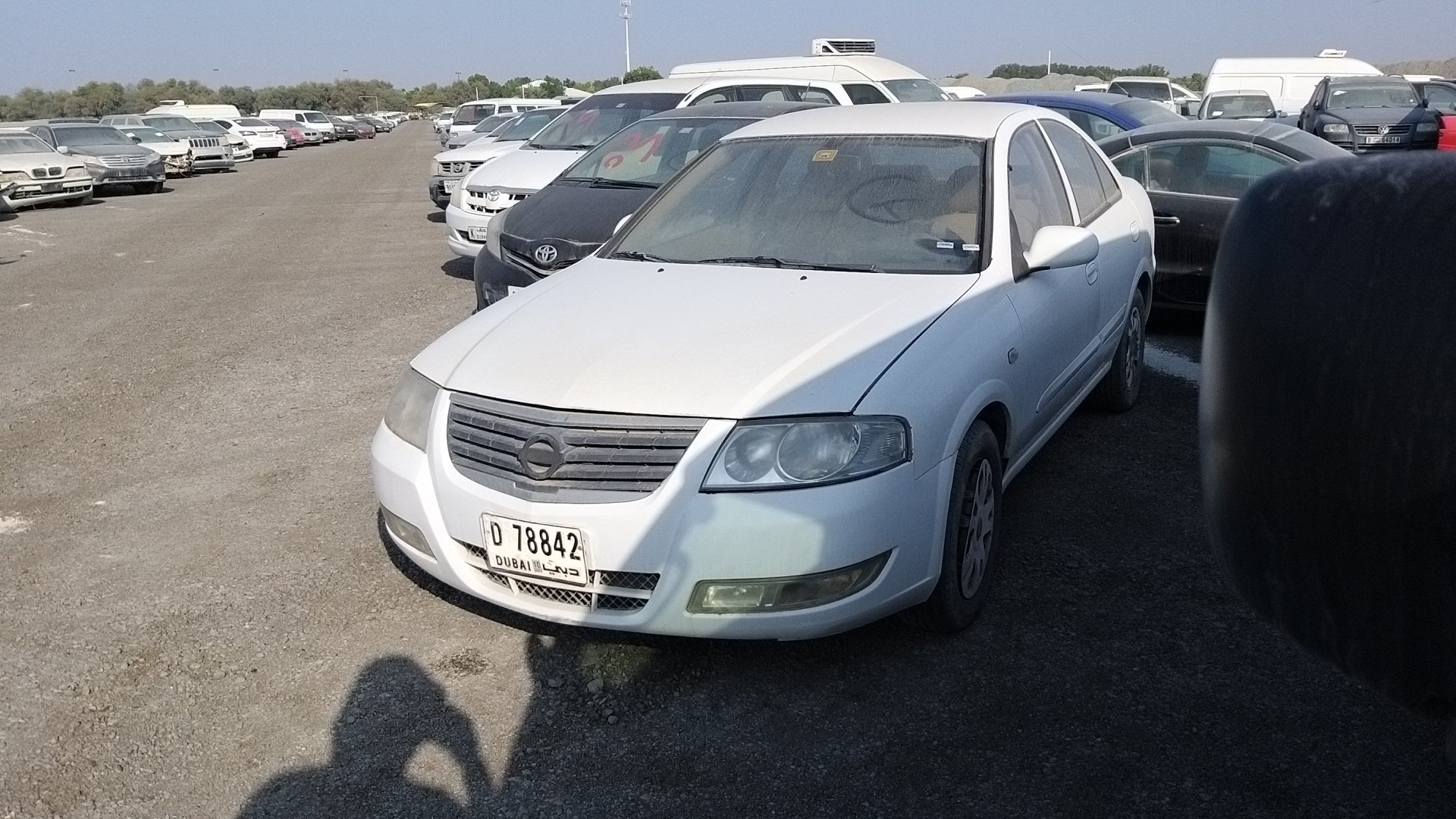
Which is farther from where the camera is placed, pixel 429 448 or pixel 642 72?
pixel 642 72

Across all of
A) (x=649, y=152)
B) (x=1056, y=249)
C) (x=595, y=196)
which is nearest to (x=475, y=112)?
(x=649, y=152)

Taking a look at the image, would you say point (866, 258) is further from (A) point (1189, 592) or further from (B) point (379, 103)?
(B) point (379, 103)

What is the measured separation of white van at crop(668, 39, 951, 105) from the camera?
12023mm

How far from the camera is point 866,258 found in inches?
162

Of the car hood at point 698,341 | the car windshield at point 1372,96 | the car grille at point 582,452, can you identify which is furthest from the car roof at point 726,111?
the car windshield at point 1372,96

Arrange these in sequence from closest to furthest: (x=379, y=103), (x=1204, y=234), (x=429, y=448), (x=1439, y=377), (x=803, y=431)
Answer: (x=1439, y=377), (x=803, y=431), (x=429, y=448), (x=1204, y=234), (x=379, y=103)

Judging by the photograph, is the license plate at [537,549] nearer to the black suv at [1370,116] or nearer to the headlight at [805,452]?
the headlight at [805,452]

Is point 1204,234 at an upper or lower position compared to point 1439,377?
lower

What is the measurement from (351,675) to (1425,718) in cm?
284

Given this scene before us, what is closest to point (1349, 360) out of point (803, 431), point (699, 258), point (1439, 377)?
point (1439, 377)

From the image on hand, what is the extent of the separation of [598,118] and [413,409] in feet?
25.2

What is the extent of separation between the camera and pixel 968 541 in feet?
11.5

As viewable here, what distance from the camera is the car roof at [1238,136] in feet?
23.9

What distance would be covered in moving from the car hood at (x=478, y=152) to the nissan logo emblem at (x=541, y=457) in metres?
11.2
